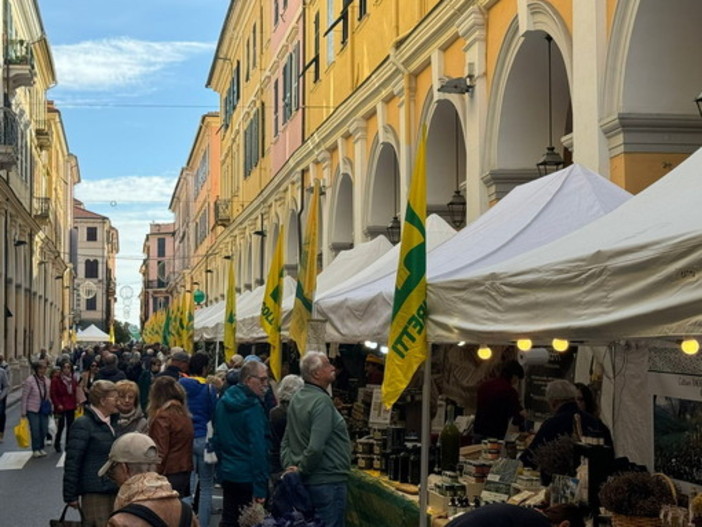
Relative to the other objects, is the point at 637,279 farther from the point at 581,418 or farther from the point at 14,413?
the point at 14,413

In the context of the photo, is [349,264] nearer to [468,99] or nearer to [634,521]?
[468,99]

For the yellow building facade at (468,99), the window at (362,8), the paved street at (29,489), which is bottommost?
the paved street at (29,489)

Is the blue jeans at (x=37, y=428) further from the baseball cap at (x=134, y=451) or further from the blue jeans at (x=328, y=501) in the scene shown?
the baseball cap at (x=134, y=451)

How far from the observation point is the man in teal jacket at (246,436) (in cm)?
931

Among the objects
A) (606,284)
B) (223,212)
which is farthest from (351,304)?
(223,212)

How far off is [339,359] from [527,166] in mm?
5673

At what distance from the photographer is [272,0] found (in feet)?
115

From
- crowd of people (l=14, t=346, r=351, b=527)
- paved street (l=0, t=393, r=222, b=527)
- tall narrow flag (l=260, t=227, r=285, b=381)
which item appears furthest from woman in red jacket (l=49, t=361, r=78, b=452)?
crowd of people (l=14, t=346, r=351, b=527)

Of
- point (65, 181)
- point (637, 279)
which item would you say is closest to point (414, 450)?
point (637, 279)

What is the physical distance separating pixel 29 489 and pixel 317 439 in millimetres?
7894

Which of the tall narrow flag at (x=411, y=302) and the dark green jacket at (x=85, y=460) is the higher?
the tall narrow flag at (x=411, y=302)

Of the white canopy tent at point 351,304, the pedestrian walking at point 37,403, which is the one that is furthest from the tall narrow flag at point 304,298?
the pedestrian walking at point 37,403

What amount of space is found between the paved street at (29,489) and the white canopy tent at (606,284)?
6292mm

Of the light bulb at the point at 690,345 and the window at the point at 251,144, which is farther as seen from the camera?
the window at the point at 251,144
